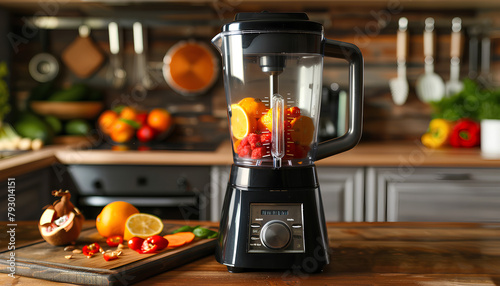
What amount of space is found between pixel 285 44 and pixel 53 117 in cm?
198

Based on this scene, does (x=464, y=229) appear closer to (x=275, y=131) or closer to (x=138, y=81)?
(x=275, y=131)

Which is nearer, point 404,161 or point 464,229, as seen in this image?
point 464,229

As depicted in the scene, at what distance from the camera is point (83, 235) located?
99 centimetres

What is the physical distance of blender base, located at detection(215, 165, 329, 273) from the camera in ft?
2.66

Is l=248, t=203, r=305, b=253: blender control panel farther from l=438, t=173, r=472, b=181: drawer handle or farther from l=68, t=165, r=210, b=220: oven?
l=438, t=173, r=472, b=181: drawer handle

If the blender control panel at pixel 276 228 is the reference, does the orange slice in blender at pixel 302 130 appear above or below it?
above

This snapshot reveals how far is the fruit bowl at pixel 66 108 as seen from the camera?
248cm

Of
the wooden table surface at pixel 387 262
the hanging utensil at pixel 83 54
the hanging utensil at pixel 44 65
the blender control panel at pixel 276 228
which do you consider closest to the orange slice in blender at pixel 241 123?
Answer: the blender control panel at pixel 276 228

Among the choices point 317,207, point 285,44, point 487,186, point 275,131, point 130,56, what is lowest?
point 487,186

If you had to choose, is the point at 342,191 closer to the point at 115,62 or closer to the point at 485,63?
the point at 485,63

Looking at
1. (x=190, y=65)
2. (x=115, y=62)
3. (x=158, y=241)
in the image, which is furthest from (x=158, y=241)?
(x=115, y=62)

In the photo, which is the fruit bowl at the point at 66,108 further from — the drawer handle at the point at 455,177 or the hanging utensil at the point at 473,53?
the hanging utensil at the point at 473,53

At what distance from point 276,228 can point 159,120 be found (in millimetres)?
1761

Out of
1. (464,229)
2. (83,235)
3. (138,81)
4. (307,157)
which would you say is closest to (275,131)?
(307,157)
